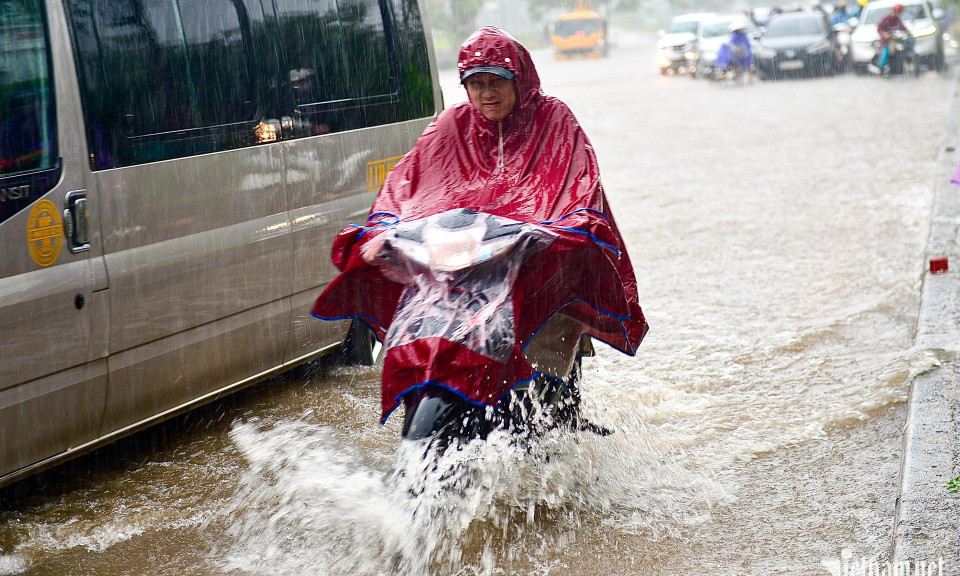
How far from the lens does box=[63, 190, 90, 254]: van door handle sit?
418cm

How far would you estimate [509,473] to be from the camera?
418cm

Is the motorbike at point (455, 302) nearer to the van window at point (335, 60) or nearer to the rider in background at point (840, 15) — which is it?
the van window at point (335, 60)

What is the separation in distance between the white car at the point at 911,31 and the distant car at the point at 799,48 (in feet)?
2.84

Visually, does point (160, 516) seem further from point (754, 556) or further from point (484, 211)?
point (754, 556)

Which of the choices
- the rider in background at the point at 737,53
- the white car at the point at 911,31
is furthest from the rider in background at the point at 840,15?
the rider in background at the point at 737,53

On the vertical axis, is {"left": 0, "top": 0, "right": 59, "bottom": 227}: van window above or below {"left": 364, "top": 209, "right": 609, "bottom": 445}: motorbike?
above

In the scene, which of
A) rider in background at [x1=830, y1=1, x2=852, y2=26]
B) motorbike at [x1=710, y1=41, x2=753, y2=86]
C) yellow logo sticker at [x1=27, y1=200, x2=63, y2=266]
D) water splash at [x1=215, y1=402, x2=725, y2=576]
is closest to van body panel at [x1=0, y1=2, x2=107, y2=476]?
yellow logo sticker at [x1=27, y1=200, x2=63, y2=266]

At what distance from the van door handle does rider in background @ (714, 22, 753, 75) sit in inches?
1025

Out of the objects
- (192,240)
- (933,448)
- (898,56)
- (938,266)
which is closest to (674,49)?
(898,56)

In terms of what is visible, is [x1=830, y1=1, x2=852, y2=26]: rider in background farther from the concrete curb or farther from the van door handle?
the van door handle

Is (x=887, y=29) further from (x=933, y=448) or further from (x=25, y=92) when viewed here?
(x=25, y=92)

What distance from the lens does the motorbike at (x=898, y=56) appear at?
81.5 ft

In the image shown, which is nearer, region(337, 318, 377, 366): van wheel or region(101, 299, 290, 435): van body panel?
region(101, 299, 290, 435): van body panel

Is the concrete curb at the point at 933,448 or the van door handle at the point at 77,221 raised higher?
the van door handle at the point at 77,221
